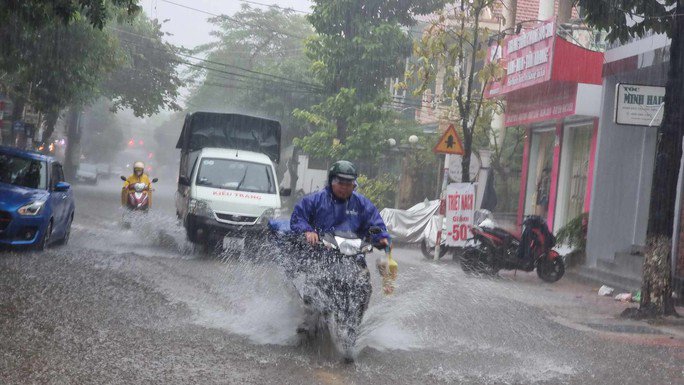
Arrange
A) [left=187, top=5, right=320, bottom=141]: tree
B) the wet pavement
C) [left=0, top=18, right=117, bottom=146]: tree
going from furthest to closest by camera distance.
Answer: [left=187, top=5, right=320, bottom=141]: tree → [left=0, top=18, right=117, bottom=146]: tree → the wet pavement

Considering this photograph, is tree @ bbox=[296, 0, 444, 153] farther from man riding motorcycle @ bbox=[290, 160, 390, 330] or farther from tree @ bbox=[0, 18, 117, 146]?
man riding motorcycle @ bbox=[290, 160, 390, 330]

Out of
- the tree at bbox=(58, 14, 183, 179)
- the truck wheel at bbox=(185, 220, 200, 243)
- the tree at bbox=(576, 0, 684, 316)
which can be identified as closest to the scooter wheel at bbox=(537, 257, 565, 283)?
the tree at bbox=(576, 0, 684, 316)

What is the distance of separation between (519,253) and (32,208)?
8472 mm

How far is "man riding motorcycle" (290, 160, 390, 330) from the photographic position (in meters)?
7.77

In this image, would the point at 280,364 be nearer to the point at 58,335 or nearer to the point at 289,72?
the point at 58,335

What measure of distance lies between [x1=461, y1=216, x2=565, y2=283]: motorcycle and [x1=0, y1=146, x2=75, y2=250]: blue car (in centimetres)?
726

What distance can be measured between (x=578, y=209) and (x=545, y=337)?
12.2 m

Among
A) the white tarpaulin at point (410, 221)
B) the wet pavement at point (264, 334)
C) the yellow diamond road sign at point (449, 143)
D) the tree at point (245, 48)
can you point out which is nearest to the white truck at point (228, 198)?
the wet pavement at point (264, 334)

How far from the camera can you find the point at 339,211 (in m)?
7.89

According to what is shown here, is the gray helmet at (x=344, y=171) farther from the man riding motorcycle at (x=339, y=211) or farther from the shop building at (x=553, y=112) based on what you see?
the shop building at (x=553, y=112)

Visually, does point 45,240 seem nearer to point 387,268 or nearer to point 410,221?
point 387,268

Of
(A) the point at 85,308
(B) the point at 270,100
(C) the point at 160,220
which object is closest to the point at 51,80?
(C) the point at 160,220

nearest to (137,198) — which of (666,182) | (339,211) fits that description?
(666,182)

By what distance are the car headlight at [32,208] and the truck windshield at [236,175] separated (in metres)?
3.59
